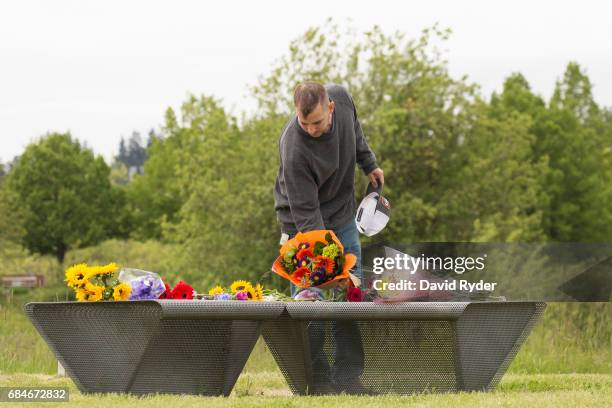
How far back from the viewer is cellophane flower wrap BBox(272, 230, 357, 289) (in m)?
6.05

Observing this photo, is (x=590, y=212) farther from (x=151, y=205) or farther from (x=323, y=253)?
(x=323, y=253)

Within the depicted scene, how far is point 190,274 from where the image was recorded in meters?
30.0

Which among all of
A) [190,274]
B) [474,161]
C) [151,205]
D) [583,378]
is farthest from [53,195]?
[583,378]

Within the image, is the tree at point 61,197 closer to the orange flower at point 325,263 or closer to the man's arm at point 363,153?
the man's arm at point 363,153

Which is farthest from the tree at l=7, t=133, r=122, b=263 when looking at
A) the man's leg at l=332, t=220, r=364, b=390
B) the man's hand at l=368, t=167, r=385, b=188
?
the man's leg at l=332, t=220, r=364, b=390

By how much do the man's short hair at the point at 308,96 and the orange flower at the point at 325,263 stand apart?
2.66 ft

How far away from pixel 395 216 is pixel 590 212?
11.0 meters

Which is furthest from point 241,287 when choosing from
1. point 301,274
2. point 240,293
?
point 301,274

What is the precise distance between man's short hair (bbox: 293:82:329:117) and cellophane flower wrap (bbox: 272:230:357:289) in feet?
2.30

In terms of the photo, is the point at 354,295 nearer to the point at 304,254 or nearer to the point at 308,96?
the point at 304,254

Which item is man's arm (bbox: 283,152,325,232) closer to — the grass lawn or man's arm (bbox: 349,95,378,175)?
man's arm (bbox: 349,95,378,175)

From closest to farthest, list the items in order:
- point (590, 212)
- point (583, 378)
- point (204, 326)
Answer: point (204, 326)
point (583, 378)
point (590, 212)

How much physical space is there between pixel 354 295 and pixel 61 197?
39.7 metres

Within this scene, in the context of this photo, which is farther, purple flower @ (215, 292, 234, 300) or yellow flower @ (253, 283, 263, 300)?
yellow flower @ (253, 283, 263, 300)
